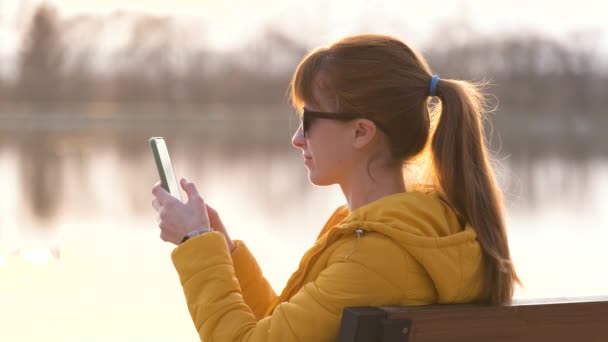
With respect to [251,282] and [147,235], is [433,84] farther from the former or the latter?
[147,235]

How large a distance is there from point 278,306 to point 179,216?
0.53ft

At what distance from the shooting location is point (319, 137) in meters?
1.11

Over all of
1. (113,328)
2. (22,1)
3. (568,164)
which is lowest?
(113,328)

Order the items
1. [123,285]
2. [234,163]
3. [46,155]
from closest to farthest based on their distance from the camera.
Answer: [123,285]
[234,163]
[46,155]

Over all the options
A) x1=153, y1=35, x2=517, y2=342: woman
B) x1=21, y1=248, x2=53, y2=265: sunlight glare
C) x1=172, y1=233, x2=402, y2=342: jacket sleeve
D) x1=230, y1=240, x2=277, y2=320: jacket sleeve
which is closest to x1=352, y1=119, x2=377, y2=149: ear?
x1=153, y1=35, x2=517, y2=342: woman

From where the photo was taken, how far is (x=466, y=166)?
1.09 metres

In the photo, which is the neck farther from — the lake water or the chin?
the lake water

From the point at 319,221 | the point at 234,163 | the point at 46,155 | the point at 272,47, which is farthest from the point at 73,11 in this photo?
the point at 319,221

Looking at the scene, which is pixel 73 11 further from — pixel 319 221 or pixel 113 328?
pixel 113 328

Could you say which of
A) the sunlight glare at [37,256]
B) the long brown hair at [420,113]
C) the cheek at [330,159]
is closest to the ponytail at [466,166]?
the long brown hair at [420,113]

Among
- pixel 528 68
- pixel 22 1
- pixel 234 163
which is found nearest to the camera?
pixel 234 163

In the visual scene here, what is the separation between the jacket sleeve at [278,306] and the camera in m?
0.96

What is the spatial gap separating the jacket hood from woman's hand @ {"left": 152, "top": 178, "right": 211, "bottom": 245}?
161mm

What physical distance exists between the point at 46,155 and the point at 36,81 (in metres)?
15.4
